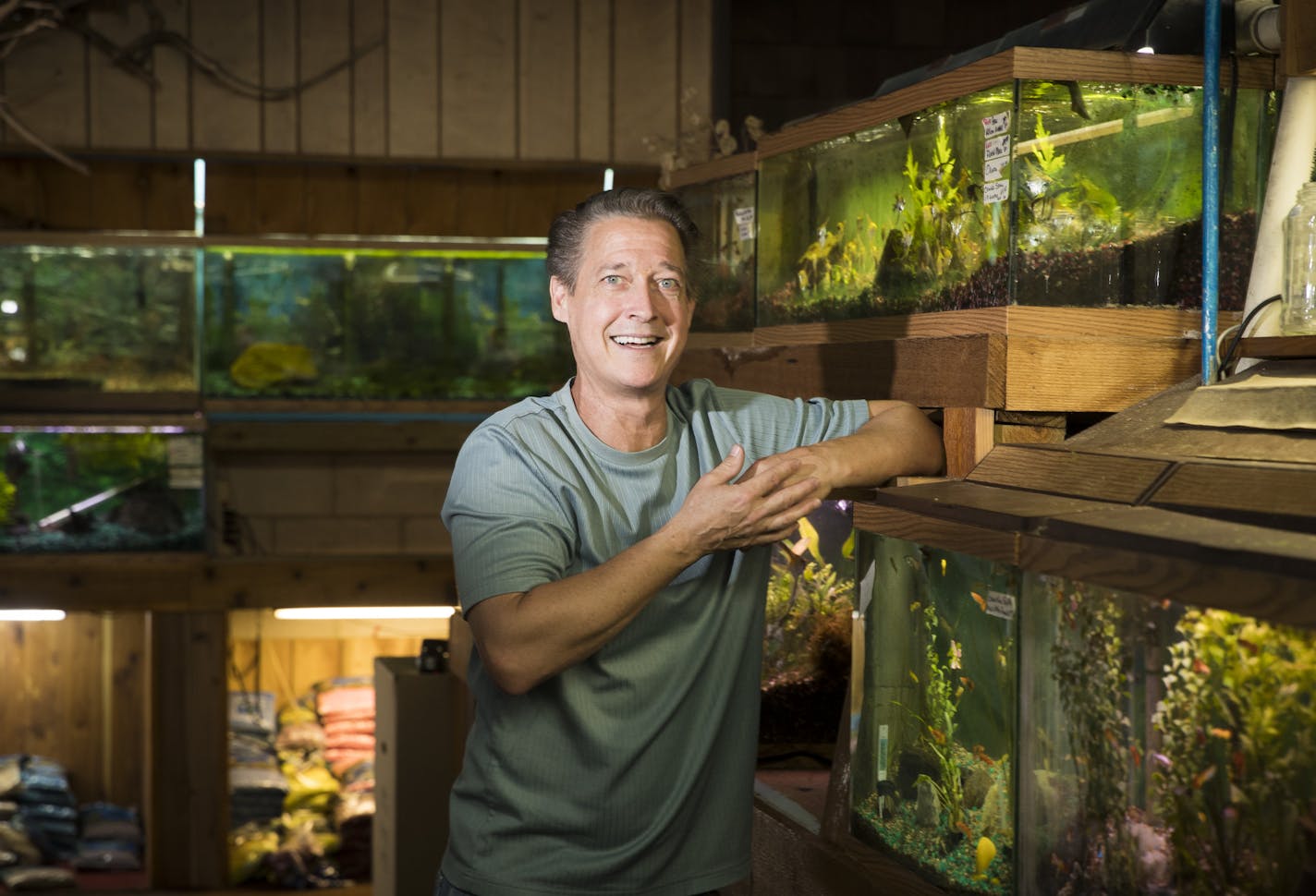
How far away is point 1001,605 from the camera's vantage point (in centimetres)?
184

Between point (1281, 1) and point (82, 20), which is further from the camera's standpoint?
point (82, 20)

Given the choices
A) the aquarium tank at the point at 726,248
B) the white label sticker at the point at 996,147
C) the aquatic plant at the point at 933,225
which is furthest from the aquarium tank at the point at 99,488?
the white label sticker at the point at 996,147

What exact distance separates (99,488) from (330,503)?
3.06 ft

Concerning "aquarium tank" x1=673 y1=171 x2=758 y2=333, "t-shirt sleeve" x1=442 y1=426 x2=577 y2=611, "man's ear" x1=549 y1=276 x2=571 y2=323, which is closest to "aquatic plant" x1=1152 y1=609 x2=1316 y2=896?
"t-shirt sleeve" x1=442 y1=426 x2=577 y2=611

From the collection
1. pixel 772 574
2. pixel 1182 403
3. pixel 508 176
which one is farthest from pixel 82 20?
pixel 1182 403

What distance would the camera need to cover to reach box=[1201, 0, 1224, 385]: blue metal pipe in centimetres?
206

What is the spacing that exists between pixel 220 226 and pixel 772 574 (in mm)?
3820

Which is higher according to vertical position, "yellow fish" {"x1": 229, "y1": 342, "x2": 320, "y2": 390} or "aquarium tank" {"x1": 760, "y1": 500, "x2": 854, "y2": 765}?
"yellow fish" {"x1": 229, "y1": 342, "x2": 320, "y2": 390}

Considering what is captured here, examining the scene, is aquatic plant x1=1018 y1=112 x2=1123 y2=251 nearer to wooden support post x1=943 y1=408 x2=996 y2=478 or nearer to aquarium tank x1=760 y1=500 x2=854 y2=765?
wooden support post x1=943 y1=408 x2=996 y2=478

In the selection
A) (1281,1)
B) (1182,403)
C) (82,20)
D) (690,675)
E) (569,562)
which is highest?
(82,20)

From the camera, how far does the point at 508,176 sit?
6199 mm

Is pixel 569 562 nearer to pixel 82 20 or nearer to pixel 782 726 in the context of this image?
pixel 782 726

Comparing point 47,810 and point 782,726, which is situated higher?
point 782,726

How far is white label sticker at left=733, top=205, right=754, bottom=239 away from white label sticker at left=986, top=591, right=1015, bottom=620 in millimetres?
1712
